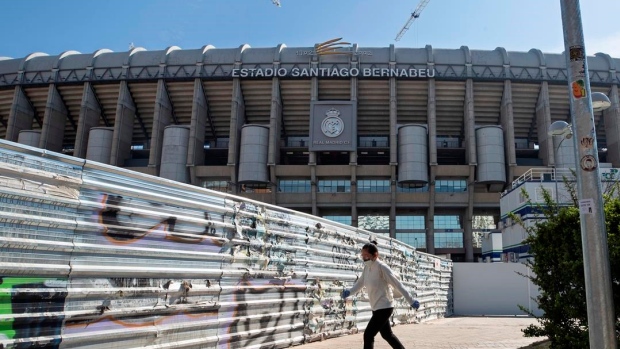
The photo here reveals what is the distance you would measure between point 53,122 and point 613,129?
57.4 metres

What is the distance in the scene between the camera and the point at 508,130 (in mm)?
45406

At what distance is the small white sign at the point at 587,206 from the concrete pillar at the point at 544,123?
4505cm

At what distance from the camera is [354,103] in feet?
149

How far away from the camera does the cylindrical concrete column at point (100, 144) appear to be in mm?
46350

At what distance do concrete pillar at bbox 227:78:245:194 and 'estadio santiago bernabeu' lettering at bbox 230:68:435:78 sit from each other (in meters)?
1.78

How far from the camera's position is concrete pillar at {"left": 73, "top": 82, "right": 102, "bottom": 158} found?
46938 millimetres

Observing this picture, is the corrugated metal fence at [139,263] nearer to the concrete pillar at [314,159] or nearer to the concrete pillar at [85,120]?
the concrete pillar at [314,159]

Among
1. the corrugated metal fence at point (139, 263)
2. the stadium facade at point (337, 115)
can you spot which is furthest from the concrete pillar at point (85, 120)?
the corrugated metal fence at point (139, 263)

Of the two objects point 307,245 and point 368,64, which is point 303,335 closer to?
point 307,245

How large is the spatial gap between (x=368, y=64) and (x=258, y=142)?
13.7 metres

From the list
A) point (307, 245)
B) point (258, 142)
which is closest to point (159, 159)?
point (258, 142)

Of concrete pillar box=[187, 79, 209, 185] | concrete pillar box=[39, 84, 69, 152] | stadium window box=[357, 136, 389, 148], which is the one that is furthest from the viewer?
stadium window box=[357, 136, 389, 148]

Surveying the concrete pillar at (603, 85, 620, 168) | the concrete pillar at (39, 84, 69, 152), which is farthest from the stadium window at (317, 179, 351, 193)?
the concrete pillar at (39, 84, 69, 152)

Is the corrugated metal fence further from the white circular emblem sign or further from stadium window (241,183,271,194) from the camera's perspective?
stadium window (241,183,271,194)
